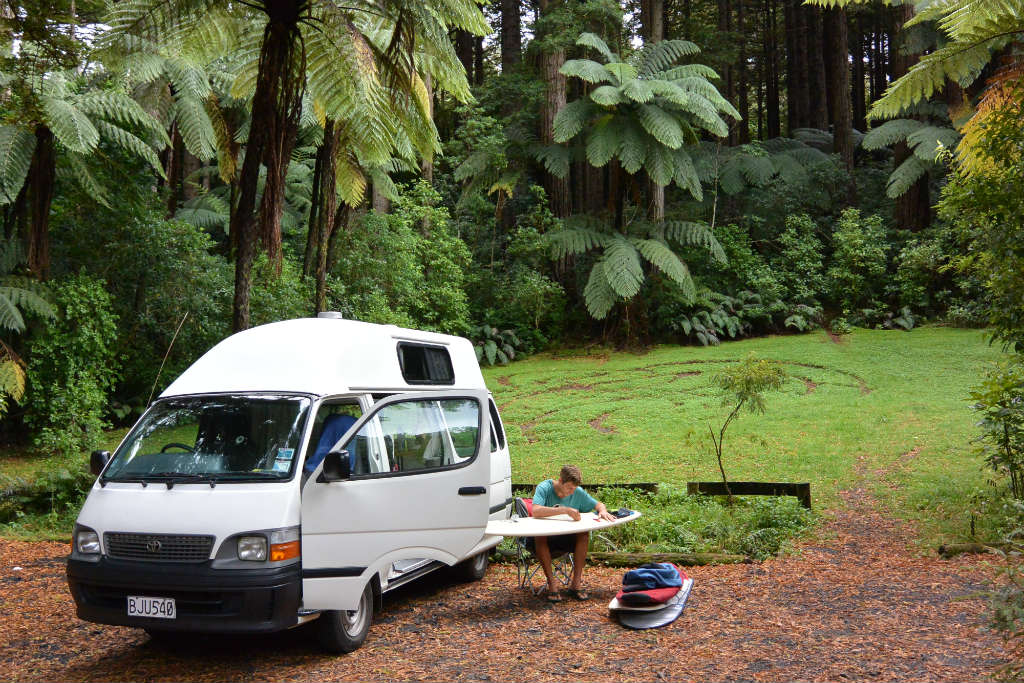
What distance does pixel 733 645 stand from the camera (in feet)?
17.7

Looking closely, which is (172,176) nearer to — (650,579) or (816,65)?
(650,579)

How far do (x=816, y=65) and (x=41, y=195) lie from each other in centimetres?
2836

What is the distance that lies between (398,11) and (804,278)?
16314 mm

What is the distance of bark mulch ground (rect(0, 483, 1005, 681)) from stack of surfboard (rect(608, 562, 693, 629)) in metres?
0.08

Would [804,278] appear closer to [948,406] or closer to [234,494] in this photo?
[948,406]

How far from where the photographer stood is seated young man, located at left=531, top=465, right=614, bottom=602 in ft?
21.6

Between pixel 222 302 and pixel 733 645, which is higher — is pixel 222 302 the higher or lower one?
the higher one

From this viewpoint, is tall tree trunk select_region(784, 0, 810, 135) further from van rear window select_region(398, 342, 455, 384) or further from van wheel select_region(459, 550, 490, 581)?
van wheel select_region(459, 550, 490, 581)

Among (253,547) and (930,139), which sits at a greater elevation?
(930,139)

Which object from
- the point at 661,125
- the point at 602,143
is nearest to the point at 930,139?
the point at 661,125

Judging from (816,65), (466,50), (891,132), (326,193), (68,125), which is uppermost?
(466,50)

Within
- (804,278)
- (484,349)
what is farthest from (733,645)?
(804,278)

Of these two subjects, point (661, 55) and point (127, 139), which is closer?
point (127, 139)

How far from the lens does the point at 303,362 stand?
19.6 ft
